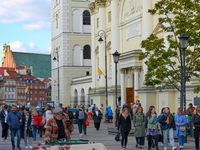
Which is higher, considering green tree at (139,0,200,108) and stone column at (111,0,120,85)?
stone column at (111,0,120,85)

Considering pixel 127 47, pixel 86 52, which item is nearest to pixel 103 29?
pixel 127 47

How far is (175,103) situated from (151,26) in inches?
310

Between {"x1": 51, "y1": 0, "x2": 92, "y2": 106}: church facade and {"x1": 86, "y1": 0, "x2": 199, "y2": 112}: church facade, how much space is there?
17549 millimetres

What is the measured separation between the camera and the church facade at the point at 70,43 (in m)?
70.7

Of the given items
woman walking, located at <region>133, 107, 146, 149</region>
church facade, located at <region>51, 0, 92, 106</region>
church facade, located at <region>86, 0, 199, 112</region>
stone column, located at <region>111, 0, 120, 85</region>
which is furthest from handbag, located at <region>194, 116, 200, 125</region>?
church facade, located at <region>51, 0, 92, 106</region>

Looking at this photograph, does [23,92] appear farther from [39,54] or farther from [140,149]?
[140,149]

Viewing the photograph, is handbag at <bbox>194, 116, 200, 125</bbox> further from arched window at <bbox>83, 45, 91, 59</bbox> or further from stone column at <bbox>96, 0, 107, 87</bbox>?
arched window at <bbox>83, 45, 91, 59</bbox>

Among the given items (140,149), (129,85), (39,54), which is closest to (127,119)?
(140,149)

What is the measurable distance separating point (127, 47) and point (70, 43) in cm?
2794

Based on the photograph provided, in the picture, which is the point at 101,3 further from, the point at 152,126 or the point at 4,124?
the point at 152,126

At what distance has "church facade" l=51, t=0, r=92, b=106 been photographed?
232 feet

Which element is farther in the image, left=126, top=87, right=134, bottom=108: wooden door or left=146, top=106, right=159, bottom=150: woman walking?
left=126, top=87, right=134, bottom=108: wooden door

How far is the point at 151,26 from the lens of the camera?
3834 centimetres

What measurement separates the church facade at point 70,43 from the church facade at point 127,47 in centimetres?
1755
